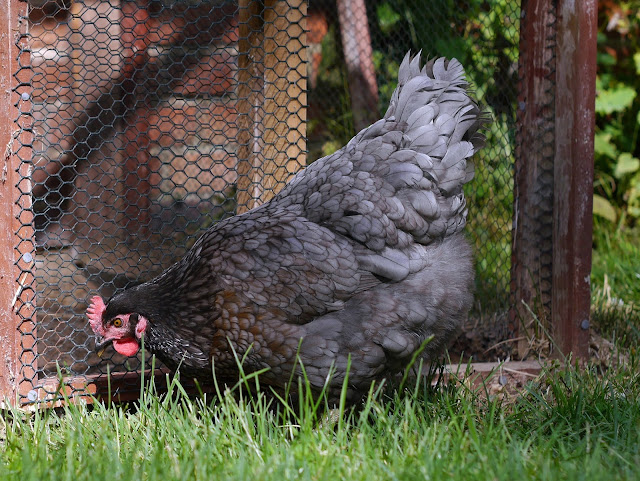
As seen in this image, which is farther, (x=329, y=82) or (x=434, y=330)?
(x=329, y=82)

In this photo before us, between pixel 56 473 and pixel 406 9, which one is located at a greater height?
pixel 406 9

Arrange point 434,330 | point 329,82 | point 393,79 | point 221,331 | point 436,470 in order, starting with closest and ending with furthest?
point 436,470
point 221,331
point 434,330
point 393,79
point 329,82

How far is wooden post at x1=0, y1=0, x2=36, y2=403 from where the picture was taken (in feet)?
7.99

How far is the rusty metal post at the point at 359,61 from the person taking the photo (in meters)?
4.56

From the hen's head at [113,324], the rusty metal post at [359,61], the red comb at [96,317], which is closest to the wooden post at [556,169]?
the rusty metal post at [359,61]

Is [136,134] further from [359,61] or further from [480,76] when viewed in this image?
[480,76]

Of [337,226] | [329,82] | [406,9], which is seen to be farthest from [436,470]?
[329,82]

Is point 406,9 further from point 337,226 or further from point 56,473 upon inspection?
point 56,473

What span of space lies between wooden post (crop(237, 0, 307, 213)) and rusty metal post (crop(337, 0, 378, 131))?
1.67m

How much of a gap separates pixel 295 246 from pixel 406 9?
257cm

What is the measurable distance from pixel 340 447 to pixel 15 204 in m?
1.47

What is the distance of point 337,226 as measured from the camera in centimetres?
252

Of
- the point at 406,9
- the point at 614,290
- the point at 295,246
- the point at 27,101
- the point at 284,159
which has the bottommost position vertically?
the point at 614,290

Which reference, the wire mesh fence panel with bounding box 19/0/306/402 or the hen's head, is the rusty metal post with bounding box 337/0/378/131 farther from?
the hen's head
